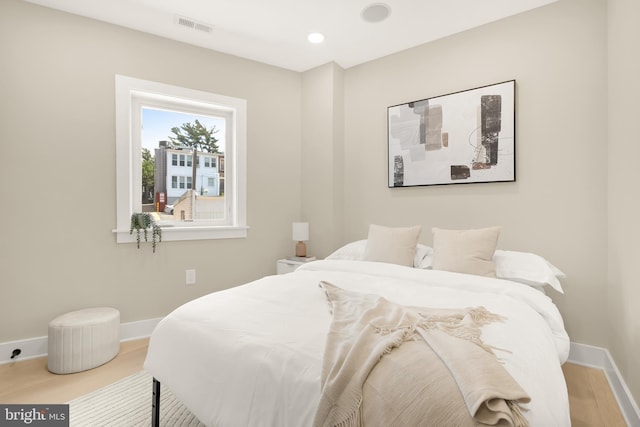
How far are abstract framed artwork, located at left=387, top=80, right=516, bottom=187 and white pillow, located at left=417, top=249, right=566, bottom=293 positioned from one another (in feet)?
2.30

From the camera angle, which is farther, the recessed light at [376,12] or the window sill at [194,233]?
the window sill at [194,233]

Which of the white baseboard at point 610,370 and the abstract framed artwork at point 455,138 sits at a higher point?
the abstract framed artwork at point 455,138

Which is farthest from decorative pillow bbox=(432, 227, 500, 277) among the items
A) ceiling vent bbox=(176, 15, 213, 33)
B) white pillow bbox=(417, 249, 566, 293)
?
ceiling vent bbox=(176, 15, 213, 33)

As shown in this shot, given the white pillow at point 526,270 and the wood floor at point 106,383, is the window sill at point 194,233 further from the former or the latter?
the white pillow at point 526,270

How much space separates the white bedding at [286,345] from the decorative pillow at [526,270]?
266 millimetres

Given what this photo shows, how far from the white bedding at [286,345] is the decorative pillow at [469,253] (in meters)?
0.17

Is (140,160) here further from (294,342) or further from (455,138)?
(455,138)

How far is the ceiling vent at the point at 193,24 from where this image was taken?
263 cm

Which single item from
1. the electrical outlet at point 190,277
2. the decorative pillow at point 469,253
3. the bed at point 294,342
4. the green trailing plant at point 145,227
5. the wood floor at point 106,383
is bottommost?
the wood floor at point 106,383

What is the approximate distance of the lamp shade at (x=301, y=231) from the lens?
135 inches

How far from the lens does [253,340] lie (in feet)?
3.87

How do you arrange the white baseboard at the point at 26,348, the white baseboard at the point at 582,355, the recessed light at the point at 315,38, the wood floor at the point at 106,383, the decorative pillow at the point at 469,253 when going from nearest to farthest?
1. the wood floor at the point at 106,383
2. the white baseboard at the point at 582,355
3. the decorative pillow at the point at 469,253
4. the white baseboard at the point at 26,348
5. the recessed light at the point at 315,38

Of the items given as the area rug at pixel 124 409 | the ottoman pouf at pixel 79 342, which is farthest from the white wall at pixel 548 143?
the ottoman pouf at pixel 79 342

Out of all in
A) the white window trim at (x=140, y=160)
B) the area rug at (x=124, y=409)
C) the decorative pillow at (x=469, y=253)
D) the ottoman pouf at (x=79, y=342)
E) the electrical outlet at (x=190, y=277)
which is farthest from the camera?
the electrical outlet at (x=190, y=277)
